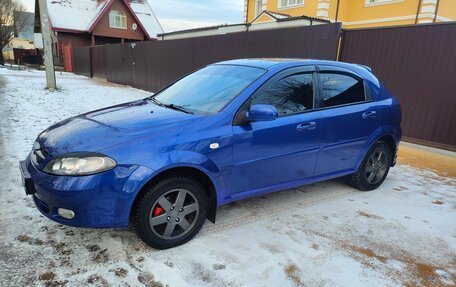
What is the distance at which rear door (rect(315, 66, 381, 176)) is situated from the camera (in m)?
4.05

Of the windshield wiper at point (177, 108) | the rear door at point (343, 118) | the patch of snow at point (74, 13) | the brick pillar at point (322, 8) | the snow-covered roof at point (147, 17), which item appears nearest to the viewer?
the windshield wiper at point (177, 108)

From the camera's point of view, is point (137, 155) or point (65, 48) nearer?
point (137, 155)

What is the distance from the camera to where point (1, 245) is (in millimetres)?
3055

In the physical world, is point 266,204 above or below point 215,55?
below

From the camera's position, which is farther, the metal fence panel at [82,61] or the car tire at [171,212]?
the metal fence panel at [82,61]

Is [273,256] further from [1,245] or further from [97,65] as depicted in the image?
[97,65]

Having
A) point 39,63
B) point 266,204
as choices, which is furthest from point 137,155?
point 39,63

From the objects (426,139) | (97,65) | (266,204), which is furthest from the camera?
(97,65)

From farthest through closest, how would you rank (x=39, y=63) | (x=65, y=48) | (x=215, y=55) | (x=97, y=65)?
(x=39, y=63), (x=65, y=48), (x=97, y=65), (x=215, y=55)

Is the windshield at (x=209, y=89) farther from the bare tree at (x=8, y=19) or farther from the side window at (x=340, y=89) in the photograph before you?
the bare tree at (x=8, y=19)

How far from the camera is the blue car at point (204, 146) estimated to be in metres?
2.79

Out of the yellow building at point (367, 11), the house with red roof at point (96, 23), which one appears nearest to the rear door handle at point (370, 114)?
the yellow building at point (367, 11)

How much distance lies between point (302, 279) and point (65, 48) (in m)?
32.5

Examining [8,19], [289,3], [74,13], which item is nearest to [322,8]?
[289,3]
